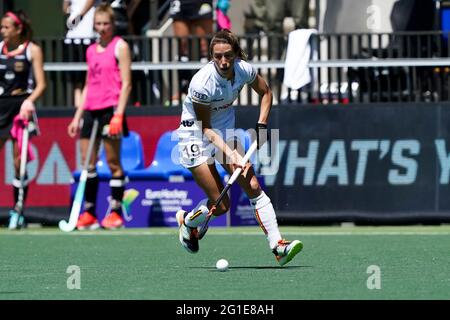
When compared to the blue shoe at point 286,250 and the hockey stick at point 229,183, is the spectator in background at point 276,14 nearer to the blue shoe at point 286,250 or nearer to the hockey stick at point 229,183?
the hockey stick at point 229,183

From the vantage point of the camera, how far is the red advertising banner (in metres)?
15.7

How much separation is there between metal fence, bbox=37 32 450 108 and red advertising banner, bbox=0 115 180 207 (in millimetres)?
402

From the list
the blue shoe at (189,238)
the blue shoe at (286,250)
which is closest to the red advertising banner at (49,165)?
the blue shoe at (189,238)

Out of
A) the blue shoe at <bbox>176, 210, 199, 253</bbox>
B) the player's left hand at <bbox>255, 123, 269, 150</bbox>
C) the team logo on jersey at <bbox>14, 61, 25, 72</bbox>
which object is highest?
the team logo on jersey at <bbox>14, 61, 25, 72</bbox>

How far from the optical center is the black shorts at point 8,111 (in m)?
15.1

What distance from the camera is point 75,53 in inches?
631

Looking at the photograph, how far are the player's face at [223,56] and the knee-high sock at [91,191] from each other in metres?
4.71

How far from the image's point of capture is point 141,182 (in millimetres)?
15516

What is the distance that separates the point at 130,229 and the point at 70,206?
33.9 inches

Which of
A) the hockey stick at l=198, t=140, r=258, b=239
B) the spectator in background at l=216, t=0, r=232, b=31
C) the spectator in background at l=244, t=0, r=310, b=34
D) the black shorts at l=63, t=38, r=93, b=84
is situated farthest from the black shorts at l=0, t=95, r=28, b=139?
the hockey stick at l=198, t=140, r=258, b=239

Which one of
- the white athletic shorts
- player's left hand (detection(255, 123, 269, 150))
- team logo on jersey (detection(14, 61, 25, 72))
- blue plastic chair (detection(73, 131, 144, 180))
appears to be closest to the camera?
player's left hand (detection(255, 123, 269, 150))

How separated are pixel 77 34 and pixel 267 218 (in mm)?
6496

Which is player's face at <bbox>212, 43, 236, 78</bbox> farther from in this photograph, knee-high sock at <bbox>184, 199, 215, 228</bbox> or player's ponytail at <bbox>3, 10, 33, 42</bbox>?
Answer: player's ponytail at <bbox>3, 10, 33, 42</bbox>
